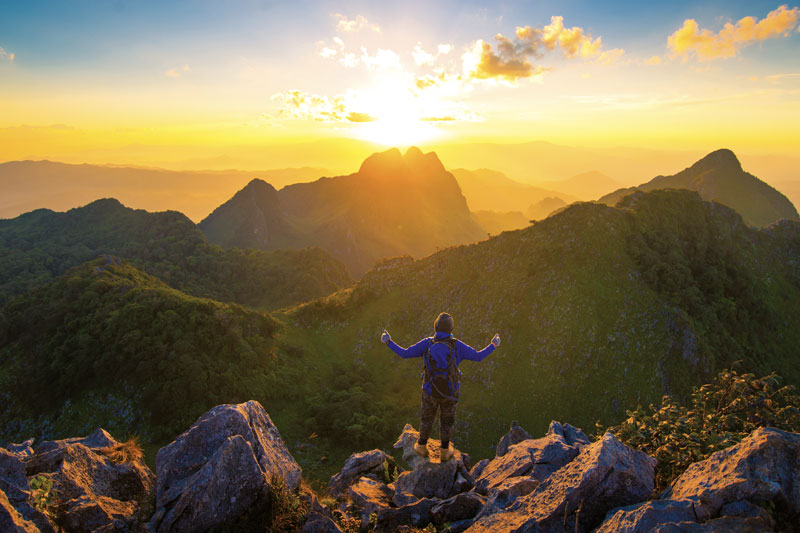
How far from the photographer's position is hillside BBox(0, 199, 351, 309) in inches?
3024

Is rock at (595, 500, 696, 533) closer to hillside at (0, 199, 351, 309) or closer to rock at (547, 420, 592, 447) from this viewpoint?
rock at (547, 420, 592, 447)

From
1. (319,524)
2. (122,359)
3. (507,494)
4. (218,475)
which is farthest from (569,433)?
(122,359)

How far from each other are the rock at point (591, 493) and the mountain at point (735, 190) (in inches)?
3406

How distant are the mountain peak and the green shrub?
116m

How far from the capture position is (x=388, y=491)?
1280 cm

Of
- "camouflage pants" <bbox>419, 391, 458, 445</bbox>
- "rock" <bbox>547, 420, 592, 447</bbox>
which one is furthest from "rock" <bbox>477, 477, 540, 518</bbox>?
"rock" <bbox>547, 420, 592, 447</bbox>

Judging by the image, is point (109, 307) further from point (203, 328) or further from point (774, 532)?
point (774, 532)

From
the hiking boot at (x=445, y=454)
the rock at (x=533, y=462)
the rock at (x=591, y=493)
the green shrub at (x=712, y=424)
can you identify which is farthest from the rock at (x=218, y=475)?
the green shrub at (x=712, y=424)

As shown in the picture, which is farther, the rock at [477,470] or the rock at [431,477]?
the rock at [477,470]

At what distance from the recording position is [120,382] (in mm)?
29219

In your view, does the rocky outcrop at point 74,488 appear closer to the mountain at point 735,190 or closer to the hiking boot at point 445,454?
the hiking boot at point 445,454

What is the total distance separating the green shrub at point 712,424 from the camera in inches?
328

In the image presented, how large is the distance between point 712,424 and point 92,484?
17.2 meters

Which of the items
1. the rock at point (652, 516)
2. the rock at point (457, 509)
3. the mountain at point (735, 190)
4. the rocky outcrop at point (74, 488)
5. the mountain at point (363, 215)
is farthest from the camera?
the mountain at point (363, 215)
